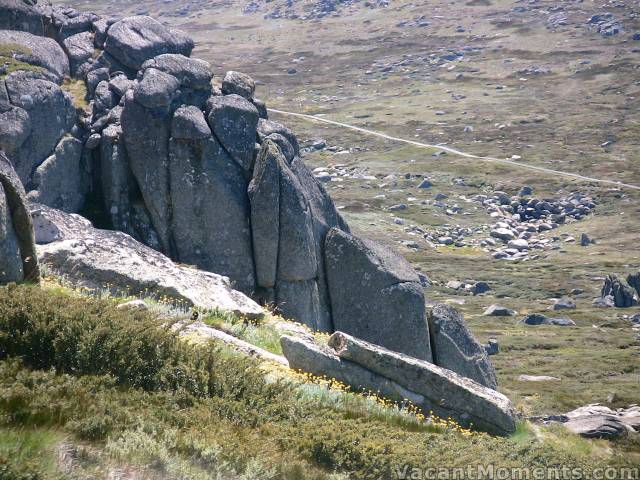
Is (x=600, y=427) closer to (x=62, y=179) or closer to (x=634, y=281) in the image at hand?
(x=62, y=179)

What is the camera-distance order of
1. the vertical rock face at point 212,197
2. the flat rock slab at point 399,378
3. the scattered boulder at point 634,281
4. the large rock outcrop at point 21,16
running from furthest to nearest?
1. the scattered boulder at point 634,281
2. the large rock outcrop at point 21,16
3. the vertical rock face at point 212,197
4. the flat rock slab at point 399,378

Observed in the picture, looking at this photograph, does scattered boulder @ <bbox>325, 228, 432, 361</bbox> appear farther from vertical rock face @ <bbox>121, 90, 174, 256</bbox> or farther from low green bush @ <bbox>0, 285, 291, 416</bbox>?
low green bush @ <bbox>0, 285, 291, 416</bbox>

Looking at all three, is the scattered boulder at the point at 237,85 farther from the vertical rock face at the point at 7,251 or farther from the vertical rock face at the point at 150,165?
the vertical rock face at the point at 7,251

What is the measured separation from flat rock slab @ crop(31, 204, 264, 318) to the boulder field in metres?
7.23

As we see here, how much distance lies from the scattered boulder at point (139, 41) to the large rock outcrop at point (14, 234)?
20.5 meters

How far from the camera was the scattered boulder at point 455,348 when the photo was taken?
3338cm

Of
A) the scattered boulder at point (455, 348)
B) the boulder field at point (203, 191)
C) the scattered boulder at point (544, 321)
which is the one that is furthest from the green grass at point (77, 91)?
the scattered boulder at point (544, 321)

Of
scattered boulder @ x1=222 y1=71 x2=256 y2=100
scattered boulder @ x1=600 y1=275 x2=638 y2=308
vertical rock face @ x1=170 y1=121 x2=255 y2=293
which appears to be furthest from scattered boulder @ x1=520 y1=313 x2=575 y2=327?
vertical rock face @ x1=170 y1=121 x2=255 y2=293

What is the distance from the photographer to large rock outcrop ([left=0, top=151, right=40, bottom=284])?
16.4 m

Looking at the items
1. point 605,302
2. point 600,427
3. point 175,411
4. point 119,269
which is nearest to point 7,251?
point 119,269

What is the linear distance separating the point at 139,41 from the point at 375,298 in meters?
17.1

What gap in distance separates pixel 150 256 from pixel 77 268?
3082mm

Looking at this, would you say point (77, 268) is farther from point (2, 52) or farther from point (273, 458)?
point (2, 52)

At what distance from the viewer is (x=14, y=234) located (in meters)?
17.2
